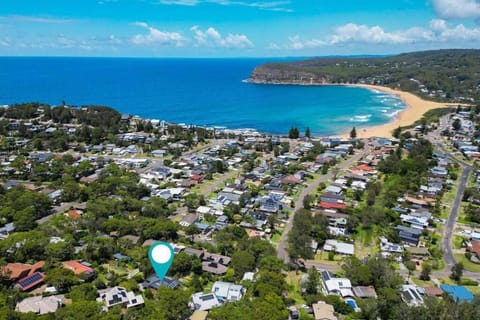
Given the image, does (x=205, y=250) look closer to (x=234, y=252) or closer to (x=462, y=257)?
(x=234, y=252)

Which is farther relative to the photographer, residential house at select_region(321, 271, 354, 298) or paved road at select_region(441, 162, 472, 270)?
paved road at select_region(441, 162, 472, 270)

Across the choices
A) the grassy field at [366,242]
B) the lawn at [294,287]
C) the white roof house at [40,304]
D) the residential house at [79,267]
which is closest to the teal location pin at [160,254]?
the white roof house at [40,304]

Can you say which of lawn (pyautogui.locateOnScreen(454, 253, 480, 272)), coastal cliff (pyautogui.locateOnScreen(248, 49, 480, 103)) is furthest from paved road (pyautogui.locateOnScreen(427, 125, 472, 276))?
coastal cliff (pyautogui.locateOnScreen(248, 49, 480, 103))

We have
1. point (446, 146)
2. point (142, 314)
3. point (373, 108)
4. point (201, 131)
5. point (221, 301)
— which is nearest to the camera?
point (142, 314)

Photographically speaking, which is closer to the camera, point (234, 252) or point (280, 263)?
point (280, 263)

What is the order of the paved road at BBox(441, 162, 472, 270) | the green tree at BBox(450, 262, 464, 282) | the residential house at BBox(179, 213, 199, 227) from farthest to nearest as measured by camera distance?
the residential house at BBox(179, 213, 199, 227) → the paved road at BBox(441, 162, 472, 270) → the green tree at BBox(450, 262, 464, 282)

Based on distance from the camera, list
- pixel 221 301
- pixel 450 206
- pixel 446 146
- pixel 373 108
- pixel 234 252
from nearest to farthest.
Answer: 1. pixel 221 301
2. pixel 234 252
3. pixel 450 206
4. pixel 446 146
5. pixel 373 108

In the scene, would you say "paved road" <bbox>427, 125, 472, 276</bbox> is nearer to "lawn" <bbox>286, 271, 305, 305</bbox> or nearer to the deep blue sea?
"lawn" <bbox>286, 271, 305, 305</bbox>

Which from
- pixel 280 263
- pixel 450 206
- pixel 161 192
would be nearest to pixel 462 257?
pixel 450 206
